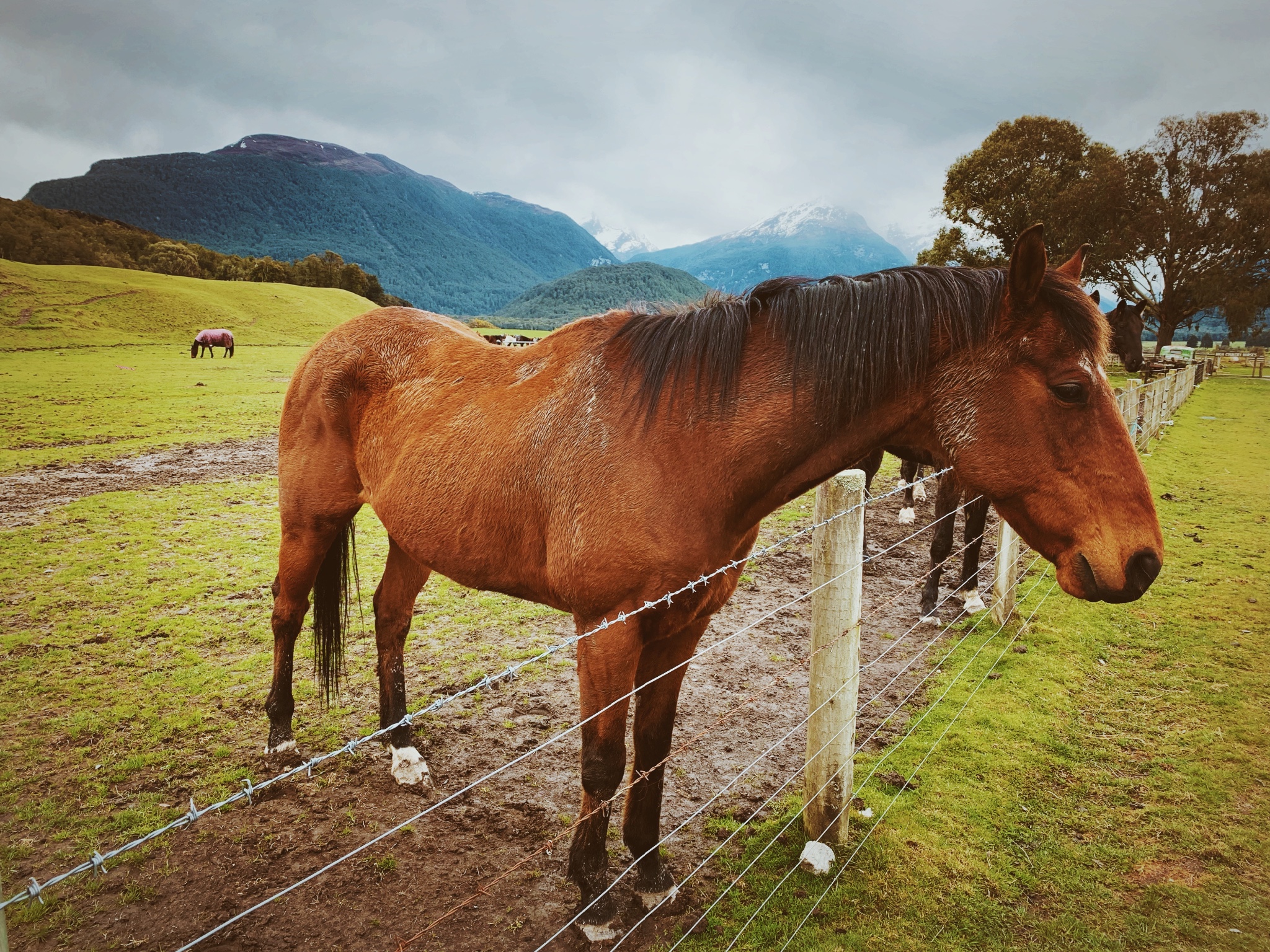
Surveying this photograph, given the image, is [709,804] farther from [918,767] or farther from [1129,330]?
[1129,330]

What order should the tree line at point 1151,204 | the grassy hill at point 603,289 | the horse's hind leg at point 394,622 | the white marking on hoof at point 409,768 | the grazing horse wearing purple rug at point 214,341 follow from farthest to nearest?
the grassy hill at point 603,289 → the grazing horse wearing purple rug at point 214,341 → the tree line at point 1151,204 → the horse's hind leg at point 394,622 → the white marking on hoof at point 409,768

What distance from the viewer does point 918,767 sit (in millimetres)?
3693

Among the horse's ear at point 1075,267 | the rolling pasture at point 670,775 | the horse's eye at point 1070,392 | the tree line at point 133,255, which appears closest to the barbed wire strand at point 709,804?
the rolling pasture at point 670,775

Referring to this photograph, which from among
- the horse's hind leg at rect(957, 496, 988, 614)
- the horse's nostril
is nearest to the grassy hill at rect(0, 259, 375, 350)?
the horse's hind leg at rect(957, 496, 988, 614)

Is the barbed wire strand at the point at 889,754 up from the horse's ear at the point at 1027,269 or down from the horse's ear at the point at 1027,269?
down

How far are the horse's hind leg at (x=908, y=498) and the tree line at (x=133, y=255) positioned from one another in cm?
6538

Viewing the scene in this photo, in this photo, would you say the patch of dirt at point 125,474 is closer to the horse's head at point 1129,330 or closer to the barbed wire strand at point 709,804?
the barbed wire strand at point 709,804

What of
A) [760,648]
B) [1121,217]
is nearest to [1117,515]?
[760,648]

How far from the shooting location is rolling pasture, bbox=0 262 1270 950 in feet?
9.14

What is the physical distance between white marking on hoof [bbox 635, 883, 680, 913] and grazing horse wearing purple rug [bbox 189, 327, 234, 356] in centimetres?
3870

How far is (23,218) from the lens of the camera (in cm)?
5697

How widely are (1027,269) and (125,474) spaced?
1355 centimetres

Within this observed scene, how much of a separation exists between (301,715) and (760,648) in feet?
12.2

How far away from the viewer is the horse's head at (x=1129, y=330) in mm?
10500
